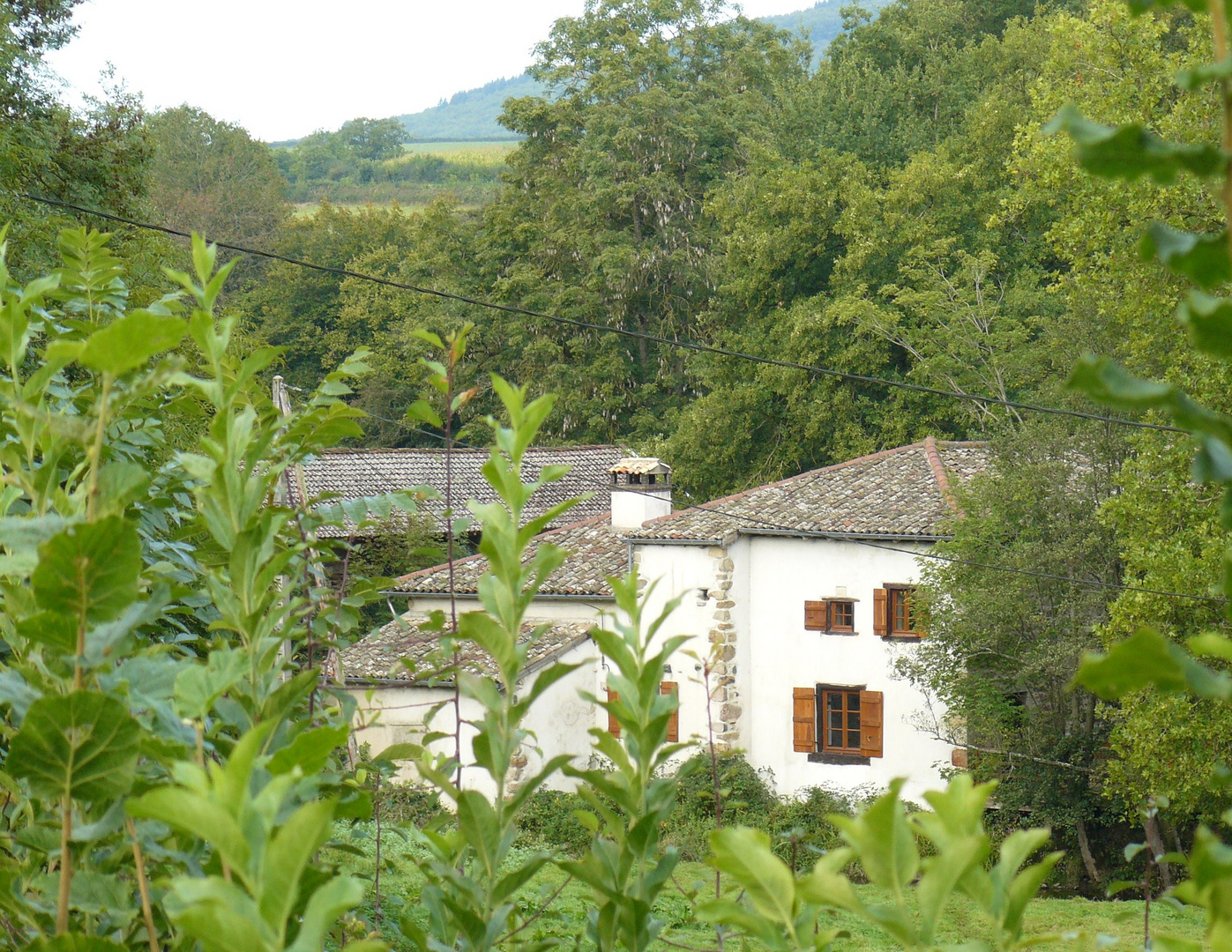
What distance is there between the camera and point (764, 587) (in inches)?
663

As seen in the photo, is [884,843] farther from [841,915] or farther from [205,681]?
[841,915]

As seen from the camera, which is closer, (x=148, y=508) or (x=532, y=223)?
(x=148, y=508)

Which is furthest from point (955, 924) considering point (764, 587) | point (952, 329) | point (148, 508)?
point (952, 329)

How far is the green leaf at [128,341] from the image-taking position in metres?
1.15

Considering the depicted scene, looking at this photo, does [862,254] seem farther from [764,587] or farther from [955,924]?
[955,924]

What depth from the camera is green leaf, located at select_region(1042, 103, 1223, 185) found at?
2.49 ft

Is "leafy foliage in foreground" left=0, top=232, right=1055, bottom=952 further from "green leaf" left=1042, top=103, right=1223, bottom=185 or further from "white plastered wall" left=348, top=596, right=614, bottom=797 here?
"white plastered wall" left=348, top=596, right=614, bottom=797

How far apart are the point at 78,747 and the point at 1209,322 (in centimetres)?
113

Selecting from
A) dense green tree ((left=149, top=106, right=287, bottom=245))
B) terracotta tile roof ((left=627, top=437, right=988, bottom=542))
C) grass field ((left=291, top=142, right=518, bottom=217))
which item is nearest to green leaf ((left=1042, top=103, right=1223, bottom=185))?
terracotta tile roof ((left=627, top=437, right=988, bottom=542))

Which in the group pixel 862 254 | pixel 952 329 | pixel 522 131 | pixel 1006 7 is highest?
pixel 1006 7

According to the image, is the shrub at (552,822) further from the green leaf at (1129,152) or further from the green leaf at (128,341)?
the green leaf at (1129,152)

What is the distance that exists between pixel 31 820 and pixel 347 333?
3711 centimetres

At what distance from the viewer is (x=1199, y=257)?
779 mm

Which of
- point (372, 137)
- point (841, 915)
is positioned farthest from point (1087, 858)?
point (372, 137)
